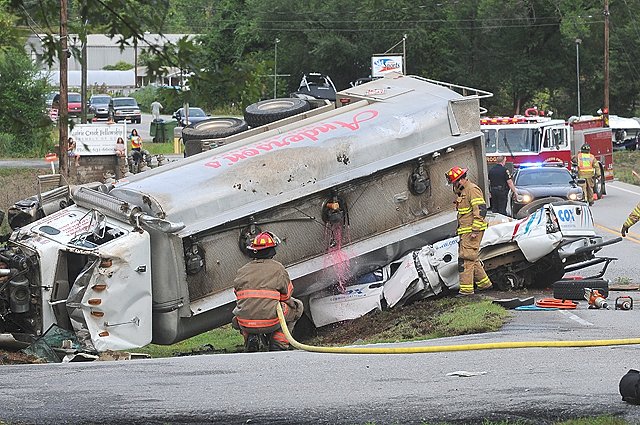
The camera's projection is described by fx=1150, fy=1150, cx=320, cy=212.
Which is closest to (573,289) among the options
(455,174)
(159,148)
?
(455,174)

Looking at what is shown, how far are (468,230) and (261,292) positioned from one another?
3.67m

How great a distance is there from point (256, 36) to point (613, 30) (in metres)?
21.6

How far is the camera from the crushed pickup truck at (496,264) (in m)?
13.2

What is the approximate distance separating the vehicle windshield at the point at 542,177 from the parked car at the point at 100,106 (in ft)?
115

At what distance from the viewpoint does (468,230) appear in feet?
42.8

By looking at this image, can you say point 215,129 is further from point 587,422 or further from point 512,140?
point 512,140

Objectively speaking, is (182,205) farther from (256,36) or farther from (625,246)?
(256,36)

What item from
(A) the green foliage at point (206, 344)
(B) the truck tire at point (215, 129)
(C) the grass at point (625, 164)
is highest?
(B) the truck tire at point (215, 129)

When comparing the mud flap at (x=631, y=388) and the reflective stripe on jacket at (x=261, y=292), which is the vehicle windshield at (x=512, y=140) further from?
the mud flap at (x=631, y=388)

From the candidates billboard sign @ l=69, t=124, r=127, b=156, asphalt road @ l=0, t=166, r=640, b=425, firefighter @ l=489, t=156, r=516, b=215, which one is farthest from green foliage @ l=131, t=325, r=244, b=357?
billboard sign @ l=69, t=124, r=127, b=156

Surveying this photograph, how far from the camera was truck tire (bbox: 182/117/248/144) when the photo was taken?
18078mm

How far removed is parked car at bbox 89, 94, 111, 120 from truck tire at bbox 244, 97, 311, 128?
128ft

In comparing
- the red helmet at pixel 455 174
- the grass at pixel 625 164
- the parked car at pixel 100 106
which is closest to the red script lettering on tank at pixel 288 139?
the red helmet at pixel 455 174

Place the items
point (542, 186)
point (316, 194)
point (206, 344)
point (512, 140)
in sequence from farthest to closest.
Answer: point (512, 140), point (542, 186), point (206, 344), point (316, 194)
